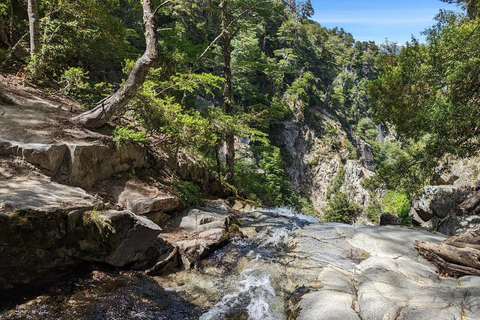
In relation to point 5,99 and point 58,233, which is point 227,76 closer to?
point 5,99

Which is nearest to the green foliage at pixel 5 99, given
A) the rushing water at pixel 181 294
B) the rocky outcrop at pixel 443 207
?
the rushing water at pixel 181 294

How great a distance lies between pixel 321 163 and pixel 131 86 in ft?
153

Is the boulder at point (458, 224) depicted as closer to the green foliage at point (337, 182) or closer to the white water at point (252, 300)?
the white water at point (252, 300)

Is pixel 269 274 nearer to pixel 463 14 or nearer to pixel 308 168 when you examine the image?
pixel 463 14

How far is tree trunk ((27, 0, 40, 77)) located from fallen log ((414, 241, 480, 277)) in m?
12.2

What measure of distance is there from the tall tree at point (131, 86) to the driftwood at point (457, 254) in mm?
8127

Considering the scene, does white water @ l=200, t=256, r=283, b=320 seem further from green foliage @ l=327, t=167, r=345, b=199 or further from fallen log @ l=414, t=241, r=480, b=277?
green foliage @ l=327, t=167, r=345, b=199

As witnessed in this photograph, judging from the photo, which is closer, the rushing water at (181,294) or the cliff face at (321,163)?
the rushing water at (181,294)

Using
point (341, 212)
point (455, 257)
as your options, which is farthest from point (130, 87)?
point (341, 212)

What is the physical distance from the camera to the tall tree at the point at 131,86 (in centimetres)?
730

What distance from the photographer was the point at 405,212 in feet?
53.8

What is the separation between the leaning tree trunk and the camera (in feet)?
24.0

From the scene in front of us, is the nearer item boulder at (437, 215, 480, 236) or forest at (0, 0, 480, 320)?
forest at (0, 0, 480, 320)

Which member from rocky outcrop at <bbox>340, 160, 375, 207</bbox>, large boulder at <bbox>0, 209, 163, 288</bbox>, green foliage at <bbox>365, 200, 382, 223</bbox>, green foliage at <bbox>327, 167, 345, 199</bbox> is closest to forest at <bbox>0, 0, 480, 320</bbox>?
large boulder at <bbox>0, 209, 163, 288</bbox>
